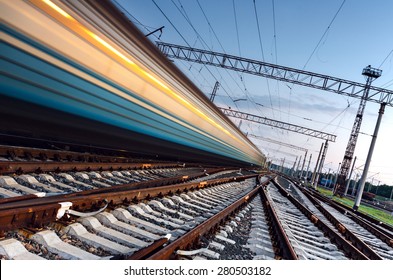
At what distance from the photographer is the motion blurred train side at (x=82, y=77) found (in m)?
4.14

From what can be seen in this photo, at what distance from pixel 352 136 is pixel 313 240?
123ft

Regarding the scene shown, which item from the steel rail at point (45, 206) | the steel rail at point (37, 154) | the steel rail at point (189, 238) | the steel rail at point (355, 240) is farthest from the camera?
the steel rail at point (355, 240)

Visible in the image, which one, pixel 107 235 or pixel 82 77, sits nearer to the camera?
pixel 107 235

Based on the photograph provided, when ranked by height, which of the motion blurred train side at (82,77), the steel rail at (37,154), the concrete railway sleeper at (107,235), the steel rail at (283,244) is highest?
the motion blurred train side at (82,77)

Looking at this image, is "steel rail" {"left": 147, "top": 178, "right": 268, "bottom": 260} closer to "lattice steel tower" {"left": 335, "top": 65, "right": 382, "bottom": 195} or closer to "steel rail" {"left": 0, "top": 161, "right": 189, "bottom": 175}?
"steel rail" {"left": 0, "top": 161, "right": 189, "bottom": 175}

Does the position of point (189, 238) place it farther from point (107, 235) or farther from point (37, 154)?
point (37, 154)

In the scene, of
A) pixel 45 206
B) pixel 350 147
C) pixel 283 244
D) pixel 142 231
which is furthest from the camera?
pixel 350 147

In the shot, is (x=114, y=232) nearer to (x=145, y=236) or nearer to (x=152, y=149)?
(x=145, y=236)

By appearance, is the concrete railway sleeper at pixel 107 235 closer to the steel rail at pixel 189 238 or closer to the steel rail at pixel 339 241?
the steel rail at pixel 189 238

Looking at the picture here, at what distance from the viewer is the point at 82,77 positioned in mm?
5289

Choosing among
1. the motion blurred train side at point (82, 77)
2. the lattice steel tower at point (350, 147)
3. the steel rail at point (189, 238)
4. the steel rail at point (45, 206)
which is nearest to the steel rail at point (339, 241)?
the steel rail at point (189, 238)

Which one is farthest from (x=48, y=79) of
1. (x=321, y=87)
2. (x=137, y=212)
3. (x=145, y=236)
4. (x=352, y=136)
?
(x=352, y=136)

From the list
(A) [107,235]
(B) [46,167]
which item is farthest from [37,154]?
(A) [107,235]

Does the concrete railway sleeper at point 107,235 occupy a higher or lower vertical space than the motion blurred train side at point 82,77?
lower
